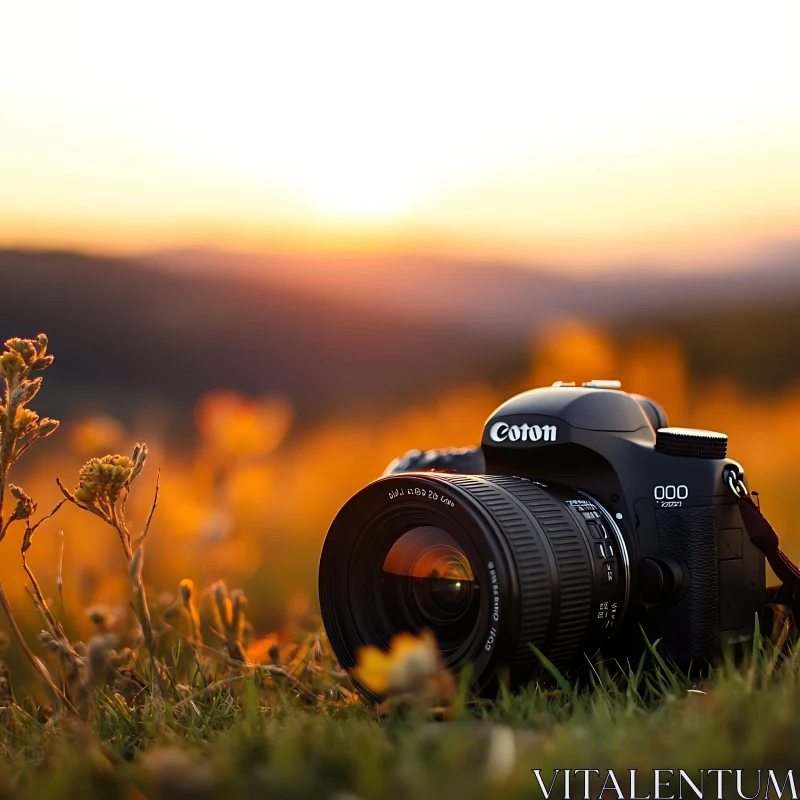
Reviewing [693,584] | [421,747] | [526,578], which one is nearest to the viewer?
[421,747]

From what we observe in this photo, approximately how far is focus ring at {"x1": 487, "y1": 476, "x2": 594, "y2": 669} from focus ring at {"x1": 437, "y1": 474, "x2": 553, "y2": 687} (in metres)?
0.03

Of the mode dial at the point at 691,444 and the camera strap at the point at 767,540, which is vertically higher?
the mode dial at the point at 691,444

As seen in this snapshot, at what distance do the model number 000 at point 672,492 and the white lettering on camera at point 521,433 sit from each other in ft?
0.82

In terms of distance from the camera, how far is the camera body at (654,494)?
2.19m

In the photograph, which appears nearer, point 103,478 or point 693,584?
point 103,478

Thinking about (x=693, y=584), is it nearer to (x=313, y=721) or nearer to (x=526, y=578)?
(x=526, y=578)

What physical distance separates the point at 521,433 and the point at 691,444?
0.36 meters

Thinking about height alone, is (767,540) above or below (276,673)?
above

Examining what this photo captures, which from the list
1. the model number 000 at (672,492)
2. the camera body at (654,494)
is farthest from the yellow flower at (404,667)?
the model number 000 at (672,492)

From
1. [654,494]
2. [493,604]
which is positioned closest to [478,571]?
[493,604]

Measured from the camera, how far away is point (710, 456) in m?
2.27

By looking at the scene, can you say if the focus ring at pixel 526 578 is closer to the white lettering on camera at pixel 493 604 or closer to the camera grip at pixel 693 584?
the white lettering on camera at pixel 493 604

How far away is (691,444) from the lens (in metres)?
2.25

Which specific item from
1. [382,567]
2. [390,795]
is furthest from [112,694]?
[390,795]
